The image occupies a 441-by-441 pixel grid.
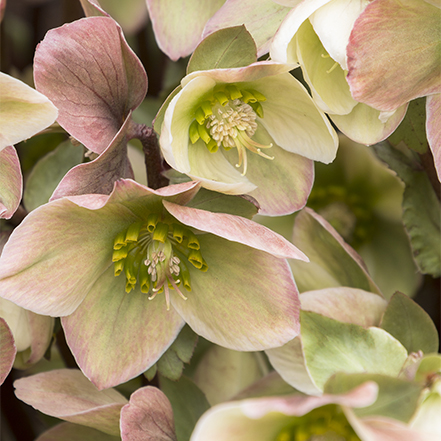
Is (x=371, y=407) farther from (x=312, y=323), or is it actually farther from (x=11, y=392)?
(x=11, y=392)

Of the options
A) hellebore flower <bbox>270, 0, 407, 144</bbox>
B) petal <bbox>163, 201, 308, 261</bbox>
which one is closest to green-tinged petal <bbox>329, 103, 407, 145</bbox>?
hellebore flower <bbox>270, 0, 407, 144</bbox>

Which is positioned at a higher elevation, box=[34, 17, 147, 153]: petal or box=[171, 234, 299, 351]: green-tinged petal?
box=[34, 17, 147, 153]: petal

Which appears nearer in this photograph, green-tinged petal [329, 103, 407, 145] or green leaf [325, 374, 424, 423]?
green leaf [325, 374, 424, 423]

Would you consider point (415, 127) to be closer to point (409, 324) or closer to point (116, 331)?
point (409, 324)

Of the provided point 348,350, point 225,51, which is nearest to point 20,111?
point 225,51

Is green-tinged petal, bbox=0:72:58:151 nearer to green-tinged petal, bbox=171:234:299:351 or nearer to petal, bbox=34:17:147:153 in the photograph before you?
petal, bbox=34:17:147:153

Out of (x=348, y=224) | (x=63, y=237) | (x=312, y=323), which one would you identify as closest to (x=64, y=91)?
(x=63, y=237)

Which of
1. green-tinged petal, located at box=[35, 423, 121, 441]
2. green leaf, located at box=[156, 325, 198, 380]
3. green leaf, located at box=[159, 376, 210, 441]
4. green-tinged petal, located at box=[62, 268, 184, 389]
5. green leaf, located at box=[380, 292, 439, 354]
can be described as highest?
green-tinged petal, located at box=[62, 268, 184, 389]

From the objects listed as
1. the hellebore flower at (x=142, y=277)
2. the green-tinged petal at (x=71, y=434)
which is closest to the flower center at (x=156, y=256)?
the hellebore flower at (x=142, y=277)
